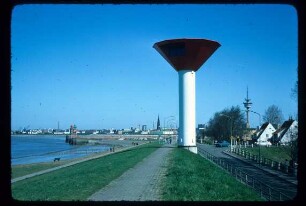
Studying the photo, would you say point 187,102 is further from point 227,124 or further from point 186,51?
point 227,124

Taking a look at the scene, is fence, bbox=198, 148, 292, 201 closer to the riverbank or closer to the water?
the riverbank

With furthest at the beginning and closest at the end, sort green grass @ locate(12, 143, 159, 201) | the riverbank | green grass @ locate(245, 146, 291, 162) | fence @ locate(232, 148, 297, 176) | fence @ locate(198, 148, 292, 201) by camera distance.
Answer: the riverbank → green grass @ locate(245, 146, 291, 162) → fence @ locate(232, 148, 297, 176) → fence @ locate(198, 148, 292, 201) → green grass @ locate(12, 143, 159, 201)

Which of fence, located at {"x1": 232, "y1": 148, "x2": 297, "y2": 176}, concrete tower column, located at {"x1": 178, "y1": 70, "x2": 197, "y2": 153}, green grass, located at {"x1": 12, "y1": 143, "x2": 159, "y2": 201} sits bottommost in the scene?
fence, located at {"x1": 232, "y1": 148, "x2": 297, "y2": 176}

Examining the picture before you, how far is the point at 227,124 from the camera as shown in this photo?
62.4 meters

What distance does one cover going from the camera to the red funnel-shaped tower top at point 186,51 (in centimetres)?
2842

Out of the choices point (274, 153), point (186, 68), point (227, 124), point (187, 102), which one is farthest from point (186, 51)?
point (227, 124)

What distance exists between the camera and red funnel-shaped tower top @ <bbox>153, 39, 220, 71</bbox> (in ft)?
93.2

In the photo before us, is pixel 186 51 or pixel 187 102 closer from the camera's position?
pixel 186 51

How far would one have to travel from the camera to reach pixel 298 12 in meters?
3.15

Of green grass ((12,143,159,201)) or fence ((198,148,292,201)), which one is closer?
green grass ((12,143,159,201))

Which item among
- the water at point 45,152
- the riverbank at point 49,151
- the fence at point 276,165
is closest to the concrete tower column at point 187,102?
the fence at point 276,165

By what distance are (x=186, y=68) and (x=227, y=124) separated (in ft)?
113


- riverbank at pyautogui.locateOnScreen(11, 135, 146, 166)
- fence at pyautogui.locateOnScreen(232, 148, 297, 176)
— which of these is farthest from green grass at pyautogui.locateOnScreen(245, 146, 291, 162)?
riverbank at pyautogui.locateOnScreen(11, 135, 146, 166)
